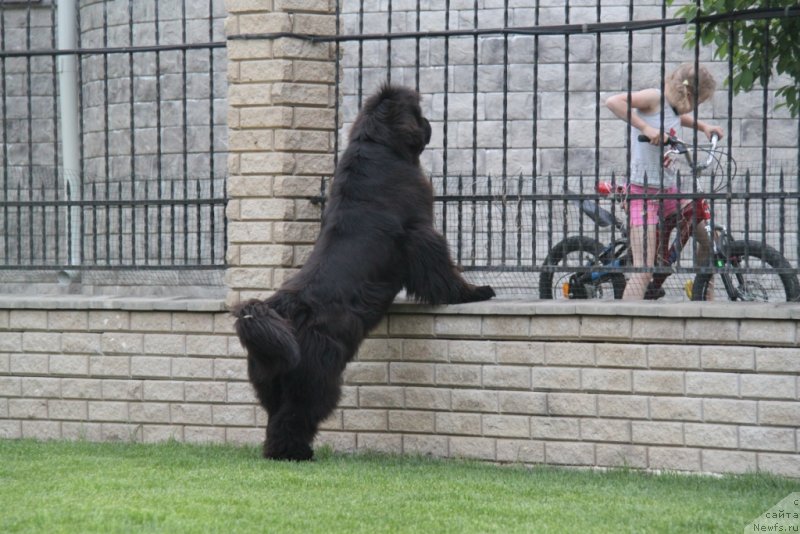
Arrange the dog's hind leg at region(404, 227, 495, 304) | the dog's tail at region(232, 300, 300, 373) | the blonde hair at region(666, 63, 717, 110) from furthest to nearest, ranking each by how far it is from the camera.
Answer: the blonde hair at region(666, 63, 717, 110) < the dog's hind leg at region(404, 227, 495, 304) < the dog's tail at region(232, 300, 300, 373)

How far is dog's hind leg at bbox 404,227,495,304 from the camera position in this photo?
7430mm

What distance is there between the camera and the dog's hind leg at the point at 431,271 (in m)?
7.43

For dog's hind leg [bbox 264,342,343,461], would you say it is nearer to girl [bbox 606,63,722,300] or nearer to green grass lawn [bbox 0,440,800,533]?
green grass lawn [bbox 0,440,800,533]

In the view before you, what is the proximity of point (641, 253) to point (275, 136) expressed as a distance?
96.8 inches

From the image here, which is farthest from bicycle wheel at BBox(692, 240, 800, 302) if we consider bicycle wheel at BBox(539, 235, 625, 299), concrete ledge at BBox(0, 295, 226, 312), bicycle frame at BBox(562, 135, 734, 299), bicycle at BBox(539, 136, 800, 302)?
concrete ledge at BBox(0, 295, 226, 312)

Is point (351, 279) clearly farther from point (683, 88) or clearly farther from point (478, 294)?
point (683, 88)

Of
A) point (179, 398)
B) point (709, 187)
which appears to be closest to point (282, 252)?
point (179, 398)

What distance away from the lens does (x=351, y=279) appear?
723cm

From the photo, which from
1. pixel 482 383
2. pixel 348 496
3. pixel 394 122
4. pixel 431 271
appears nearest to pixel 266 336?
pixel 348 496

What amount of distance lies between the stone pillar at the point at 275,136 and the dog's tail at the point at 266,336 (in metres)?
1.25

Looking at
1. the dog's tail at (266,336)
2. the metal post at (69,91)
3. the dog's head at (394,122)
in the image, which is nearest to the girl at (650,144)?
the dog's head at (394,122)

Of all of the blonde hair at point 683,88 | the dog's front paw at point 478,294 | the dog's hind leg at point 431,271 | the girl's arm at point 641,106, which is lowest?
the dog's front paw at point 478,294

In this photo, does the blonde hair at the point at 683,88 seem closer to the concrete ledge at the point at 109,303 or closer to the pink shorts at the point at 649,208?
the pink shorts at the point at 649,208

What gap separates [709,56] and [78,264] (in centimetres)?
665
